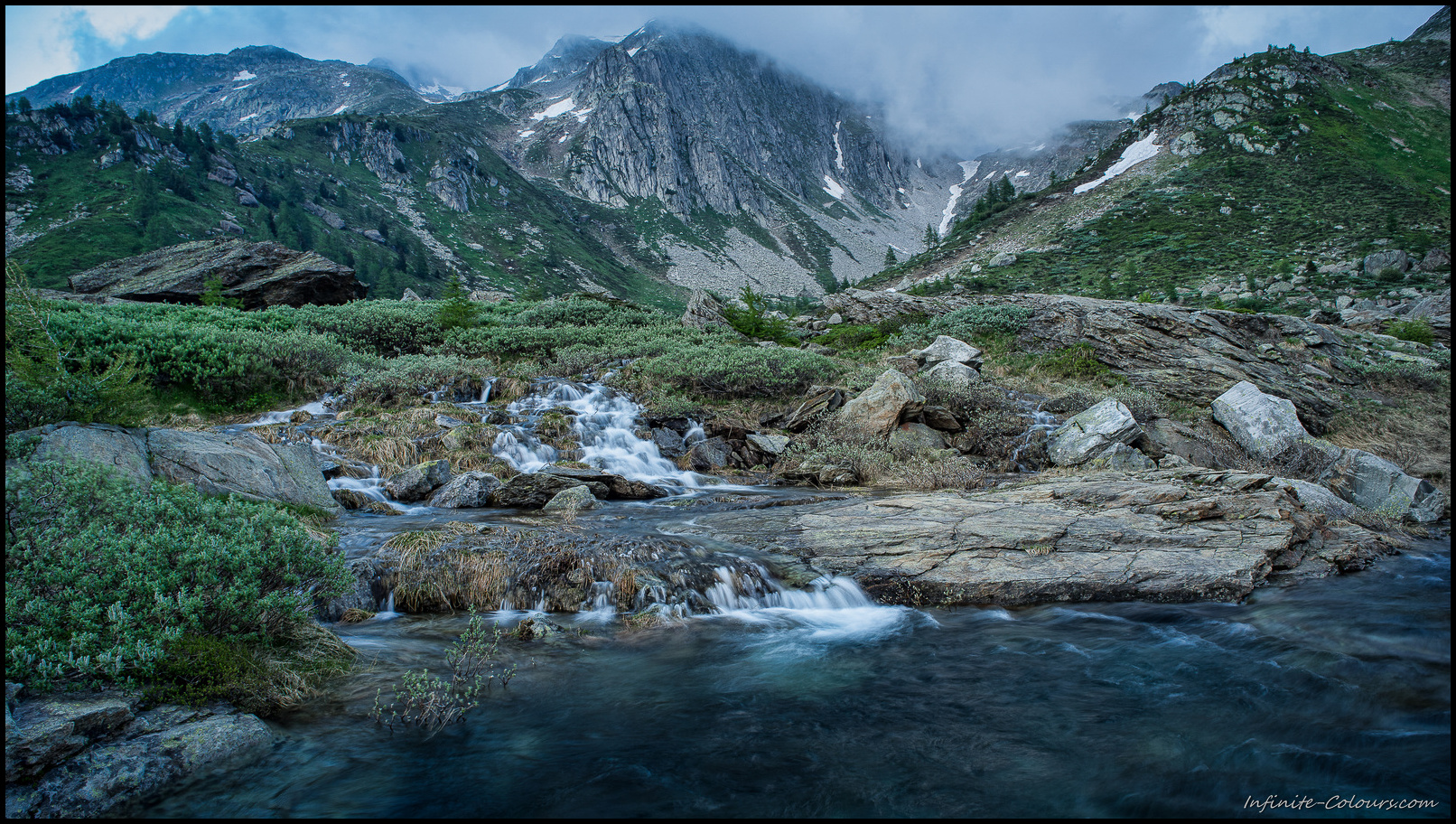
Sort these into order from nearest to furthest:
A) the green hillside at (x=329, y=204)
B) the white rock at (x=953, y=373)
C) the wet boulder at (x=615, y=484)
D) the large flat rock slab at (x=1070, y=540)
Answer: the large flat rock slab at (x=1070, y=540) → the wet boulder at (x=615, y=484) → the white rock at (x=953, y=373) → the green hillside at (x=329, y=204)

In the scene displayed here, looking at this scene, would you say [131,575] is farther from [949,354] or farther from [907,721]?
[949,354]

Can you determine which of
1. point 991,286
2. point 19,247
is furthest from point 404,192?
point 991,286

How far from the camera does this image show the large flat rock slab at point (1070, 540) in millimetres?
6891

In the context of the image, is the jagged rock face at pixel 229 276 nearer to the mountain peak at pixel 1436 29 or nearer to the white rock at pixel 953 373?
the white rock at pixel 953 373

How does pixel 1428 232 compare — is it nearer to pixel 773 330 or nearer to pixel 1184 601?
pixel 773 330

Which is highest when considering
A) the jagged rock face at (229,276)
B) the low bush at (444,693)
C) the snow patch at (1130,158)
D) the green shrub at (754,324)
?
the snow patch at (1130,158)

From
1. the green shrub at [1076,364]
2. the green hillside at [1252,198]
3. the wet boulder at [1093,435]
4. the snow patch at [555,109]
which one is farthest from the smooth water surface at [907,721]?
the snow patch at [555,109]

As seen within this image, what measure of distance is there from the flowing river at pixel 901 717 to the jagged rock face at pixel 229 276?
24.3 metres

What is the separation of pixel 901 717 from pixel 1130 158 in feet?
272

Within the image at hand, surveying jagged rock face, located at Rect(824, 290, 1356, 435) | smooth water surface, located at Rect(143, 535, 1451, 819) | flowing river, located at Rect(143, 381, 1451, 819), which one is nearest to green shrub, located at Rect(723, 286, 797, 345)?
jagged rock face, located at Rect(824, 290, 1356, 435)

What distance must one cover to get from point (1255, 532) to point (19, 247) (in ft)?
289

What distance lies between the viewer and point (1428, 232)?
3931 centimetres

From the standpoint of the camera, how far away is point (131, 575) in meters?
3.84

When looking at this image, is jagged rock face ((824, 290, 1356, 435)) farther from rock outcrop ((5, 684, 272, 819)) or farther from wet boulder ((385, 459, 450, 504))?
rock outcrop ((5, 684, 272, 819))
